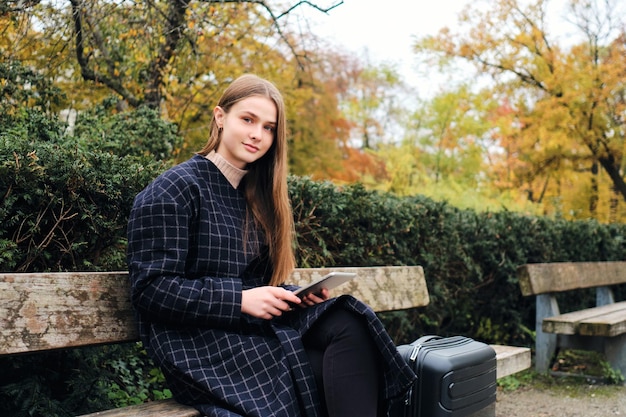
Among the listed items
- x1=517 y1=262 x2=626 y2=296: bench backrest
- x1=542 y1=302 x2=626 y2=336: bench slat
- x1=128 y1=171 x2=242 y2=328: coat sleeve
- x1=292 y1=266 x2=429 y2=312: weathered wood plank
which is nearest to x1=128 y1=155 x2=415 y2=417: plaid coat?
x1=128 y1=171 x2=242 y2=328: coat sleeve

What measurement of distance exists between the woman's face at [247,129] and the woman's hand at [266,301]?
527 mm

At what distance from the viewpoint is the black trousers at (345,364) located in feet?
6.30

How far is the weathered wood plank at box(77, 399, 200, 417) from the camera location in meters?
1.94

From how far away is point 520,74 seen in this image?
570 inches

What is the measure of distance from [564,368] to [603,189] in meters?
11.1

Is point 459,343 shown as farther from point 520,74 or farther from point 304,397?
point 520,74

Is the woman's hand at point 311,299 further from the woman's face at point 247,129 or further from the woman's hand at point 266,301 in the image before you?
the woman's face at point 247,129

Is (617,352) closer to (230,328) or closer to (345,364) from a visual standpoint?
(345,364)

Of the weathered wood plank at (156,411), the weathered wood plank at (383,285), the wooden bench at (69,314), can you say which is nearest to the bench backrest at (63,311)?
the wooden bench at (69,314)

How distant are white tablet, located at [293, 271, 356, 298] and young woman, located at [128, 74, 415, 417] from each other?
0.05 metres

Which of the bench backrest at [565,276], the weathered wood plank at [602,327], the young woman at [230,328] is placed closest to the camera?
the young woman at [230,328]

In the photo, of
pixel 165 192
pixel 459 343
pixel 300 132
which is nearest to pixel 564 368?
pixel 459 343

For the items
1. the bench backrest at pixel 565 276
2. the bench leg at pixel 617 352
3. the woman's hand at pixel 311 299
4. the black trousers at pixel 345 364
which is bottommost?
the bench leg at pixel 617 352

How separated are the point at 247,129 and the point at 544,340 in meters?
3.62
